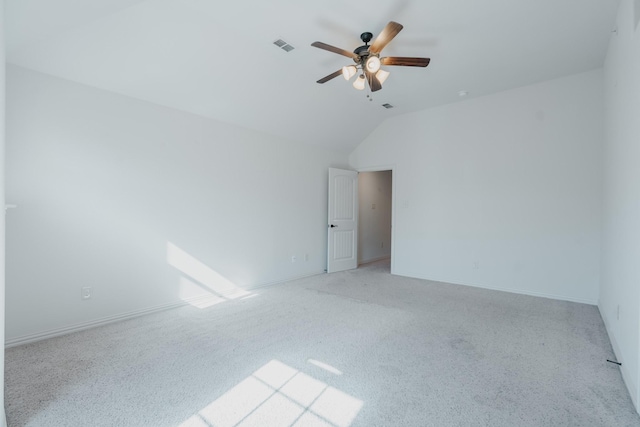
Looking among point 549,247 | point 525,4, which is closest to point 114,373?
point 525,4

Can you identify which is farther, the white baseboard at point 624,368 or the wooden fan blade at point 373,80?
the wooden fan blade at point 373,80

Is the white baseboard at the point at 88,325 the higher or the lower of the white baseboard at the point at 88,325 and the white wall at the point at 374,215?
the lower

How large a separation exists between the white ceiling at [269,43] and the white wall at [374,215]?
117 inches

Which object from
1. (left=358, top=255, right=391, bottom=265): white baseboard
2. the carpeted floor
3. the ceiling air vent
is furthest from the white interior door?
the ceiling air vent

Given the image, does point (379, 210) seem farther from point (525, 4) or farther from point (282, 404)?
point (282, 404)

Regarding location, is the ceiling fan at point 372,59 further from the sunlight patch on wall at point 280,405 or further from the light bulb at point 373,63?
the sunlight patch on wall at point 280,405

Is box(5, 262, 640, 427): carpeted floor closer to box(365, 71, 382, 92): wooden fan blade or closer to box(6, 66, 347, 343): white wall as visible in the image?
box(6, 66, 347, 343): white wall

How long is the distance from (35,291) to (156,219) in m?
1.18

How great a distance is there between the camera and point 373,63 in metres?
2.65

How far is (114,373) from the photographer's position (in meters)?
2.14

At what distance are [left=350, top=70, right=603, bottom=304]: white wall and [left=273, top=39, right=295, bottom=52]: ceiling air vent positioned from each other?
287 cm

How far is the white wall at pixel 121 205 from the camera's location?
8.47 ft

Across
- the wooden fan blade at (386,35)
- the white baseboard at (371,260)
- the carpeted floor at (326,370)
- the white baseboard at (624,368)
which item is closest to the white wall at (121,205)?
the carpeted floor at (326,370)

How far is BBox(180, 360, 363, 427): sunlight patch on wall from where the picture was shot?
1668 mm
